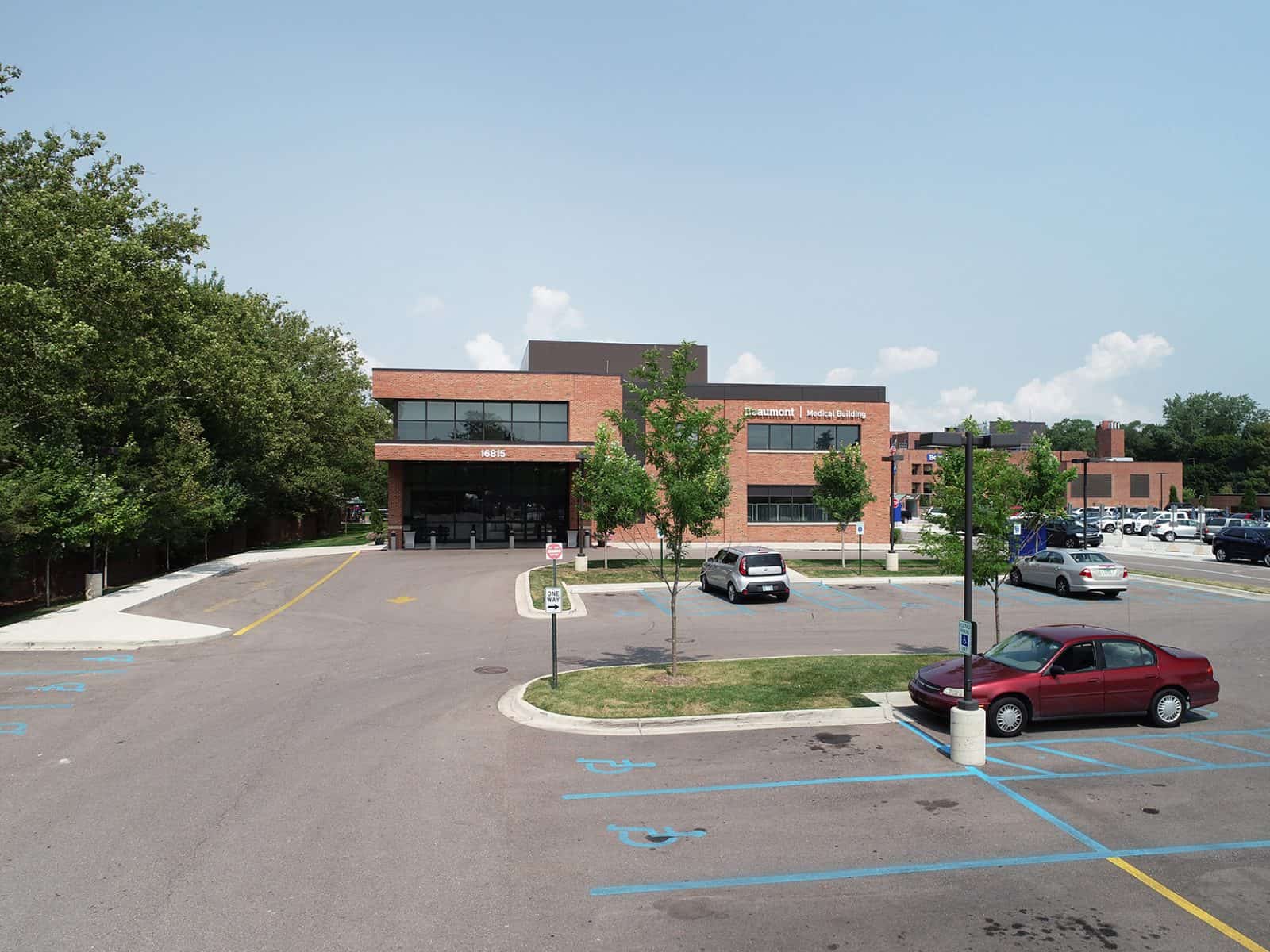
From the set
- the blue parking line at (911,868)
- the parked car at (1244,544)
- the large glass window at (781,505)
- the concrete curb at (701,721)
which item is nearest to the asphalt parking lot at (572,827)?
the blue parking line at (911,868)

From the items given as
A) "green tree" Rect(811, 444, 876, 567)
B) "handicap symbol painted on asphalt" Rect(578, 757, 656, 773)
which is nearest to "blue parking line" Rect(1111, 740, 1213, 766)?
"handicap symbol painted on asphalt" Rect(578, 757, 656, 773)

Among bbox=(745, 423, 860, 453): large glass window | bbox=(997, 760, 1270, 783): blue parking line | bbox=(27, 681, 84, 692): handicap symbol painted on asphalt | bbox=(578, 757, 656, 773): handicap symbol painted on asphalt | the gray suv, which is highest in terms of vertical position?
bbox=(745, 423, 860, 453): large glass window

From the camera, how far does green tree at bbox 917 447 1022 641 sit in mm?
15992

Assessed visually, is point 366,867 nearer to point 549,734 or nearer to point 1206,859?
point 549,734

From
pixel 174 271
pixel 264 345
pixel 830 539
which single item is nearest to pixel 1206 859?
pixel 174 271

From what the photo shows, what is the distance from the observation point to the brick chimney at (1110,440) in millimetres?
99750

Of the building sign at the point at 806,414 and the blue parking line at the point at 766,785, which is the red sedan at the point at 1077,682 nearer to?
the blue parking line at the point at 766,785

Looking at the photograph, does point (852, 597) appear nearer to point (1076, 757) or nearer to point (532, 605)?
point (532, 605)

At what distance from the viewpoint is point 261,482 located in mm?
41844

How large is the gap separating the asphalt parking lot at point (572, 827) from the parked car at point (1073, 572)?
11.7 metres

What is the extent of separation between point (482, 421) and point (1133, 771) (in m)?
34.8

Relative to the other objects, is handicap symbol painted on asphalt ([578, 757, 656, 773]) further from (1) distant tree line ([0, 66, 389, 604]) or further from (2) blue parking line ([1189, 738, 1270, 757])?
(1) distant tree line ([0, 66, 389, 604])

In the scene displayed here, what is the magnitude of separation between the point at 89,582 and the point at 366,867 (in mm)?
22702

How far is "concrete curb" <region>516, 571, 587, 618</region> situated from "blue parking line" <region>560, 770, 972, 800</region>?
1140 centimetres
